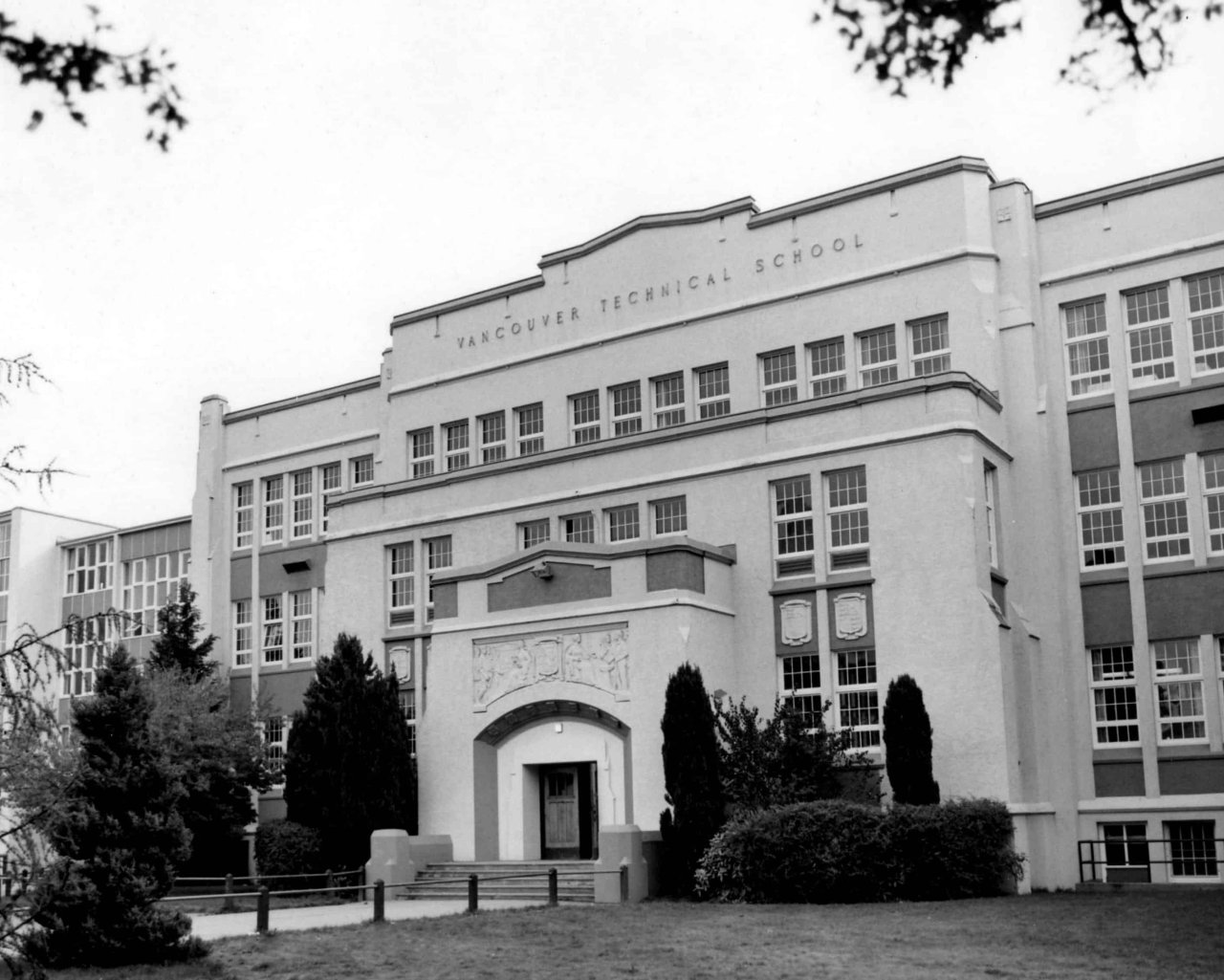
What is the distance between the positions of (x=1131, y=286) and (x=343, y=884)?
840 inches

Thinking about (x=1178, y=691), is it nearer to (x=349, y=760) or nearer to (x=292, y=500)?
(x=349, y=760)

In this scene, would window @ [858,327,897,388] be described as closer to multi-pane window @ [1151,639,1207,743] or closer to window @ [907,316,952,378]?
window @ [907,316,952,378]

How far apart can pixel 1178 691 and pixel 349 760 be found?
17594 millimetres

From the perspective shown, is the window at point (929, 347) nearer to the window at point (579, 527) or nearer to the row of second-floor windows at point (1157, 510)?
the row of second-floor windows at point (1157, 510)

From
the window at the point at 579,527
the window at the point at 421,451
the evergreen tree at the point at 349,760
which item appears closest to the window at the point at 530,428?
the window at the point at 421,451

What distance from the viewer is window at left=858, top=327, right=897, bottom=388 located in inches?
1276

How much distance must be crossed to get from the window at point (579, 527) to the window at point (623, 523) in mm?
440

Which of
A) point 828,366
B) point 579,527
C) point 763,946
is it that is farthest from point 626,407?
point 763,946

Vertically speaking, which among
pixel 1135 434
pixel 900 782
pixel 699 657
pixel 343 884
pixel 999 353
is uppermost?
pixel 999 353

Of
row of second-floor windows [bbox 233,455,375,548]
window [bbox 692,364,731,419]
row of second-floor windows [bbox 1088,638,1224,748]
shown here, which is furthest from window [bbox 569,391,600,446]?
row of second-floor windows [bbox 1088,638,1224,748]

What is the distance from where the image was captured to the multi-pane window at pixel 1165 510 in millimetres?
29594

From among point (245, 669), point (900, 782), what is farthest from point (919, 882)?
point (245, 669)

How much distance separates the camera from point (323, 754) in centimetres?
3312

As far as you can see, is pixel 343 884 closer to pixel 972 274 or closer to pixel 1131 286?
pixel 972 274
